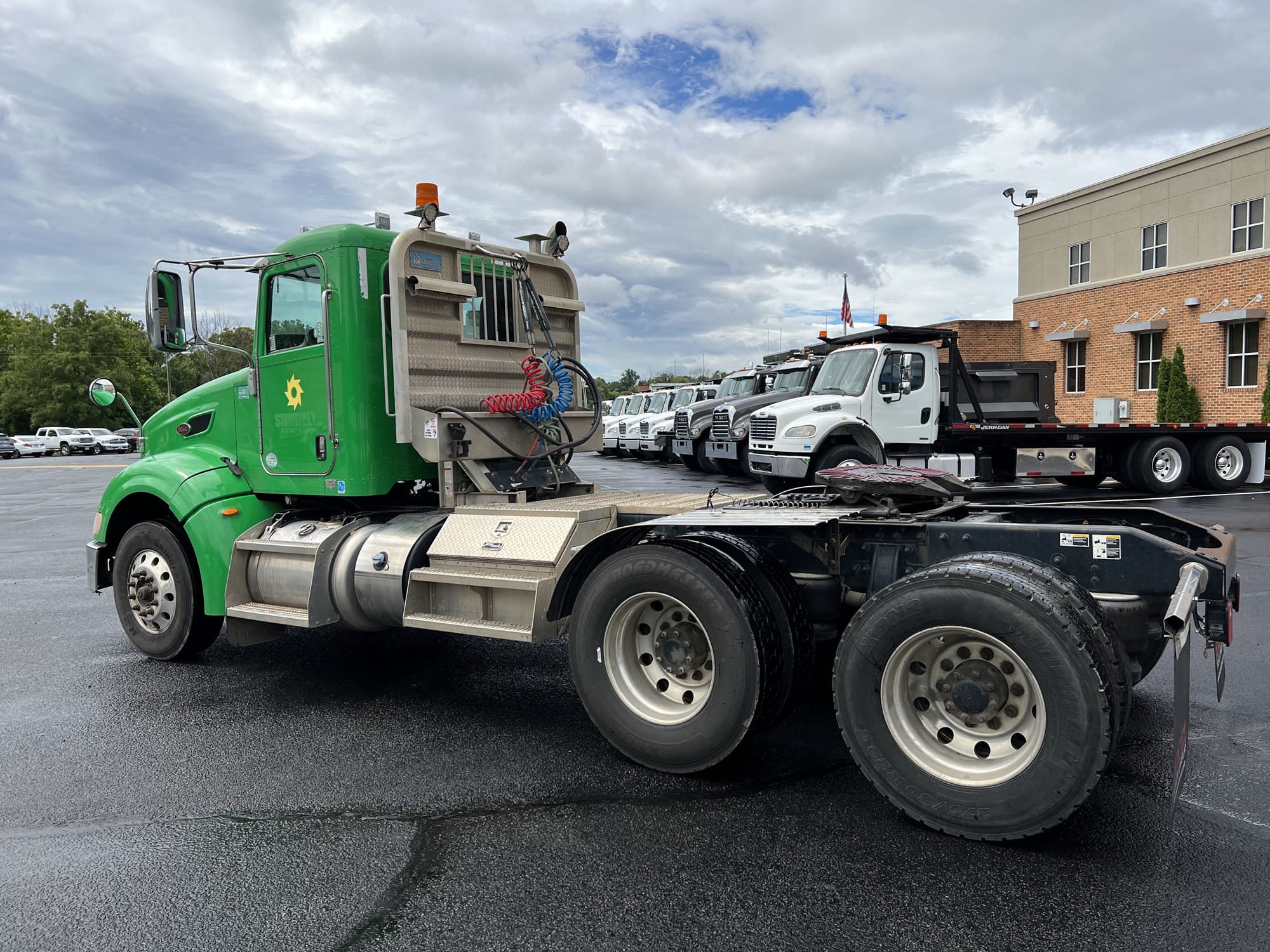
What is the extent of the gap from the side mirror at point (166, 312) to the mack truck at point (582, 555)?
0.02 meters

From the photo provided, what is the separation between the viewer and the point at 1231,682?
17.1ft

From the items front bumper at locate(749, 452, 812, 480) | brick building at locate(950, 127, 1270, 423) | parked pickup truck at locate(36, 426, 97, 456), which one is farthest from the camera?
parked pickup truck at locate(36, 426, 97, 456)

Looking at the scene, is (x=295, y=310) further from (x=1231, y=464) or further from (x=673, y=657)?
(x=1231, y=464)

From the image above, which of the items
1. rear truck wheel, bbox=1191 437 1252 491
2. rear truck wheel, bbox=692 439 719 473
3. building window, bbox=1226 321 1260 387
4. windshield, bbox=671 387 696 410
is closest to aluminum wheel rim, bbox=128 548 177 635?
rear truck wheel, bbox=692 439 719 473

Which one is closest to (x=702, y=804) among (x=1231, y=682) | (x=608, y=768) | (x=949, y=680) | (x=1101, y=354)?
(x=608, y=768)

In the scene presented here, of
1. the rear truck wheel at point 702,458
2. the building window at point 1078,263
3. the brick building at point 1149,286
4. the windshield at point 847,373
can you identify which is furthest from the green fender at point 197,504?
the building window at point 1078,263

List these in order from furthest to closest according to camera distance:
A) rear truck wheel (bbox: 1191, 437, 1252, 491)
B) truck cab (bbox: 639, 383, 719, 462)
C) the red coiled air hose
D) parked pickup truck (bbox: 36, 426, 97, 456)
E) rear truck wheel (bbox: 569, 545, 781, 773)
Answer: parked pickup truck (bbox: 36, 426, 97, 456) < truck cab (bbox: 639, 383, 719, 462) < rear truck wheel (bbox: 1191, 437, 1252, 491) < the red coiled air hose < rear truck wheel (bbox: 569, 545, 781, 773)

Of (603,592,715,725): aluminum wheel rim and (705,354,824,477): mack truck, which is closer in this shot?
(603,592,715,725): aluminum wheel rim

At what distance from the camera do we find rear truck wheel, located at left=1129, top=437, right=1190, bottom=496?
16.2 m

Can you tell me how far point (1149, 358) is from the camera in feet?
88.2

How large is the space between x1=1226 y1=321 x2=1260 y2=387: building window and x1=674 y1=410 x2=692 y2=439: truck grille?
576 inches

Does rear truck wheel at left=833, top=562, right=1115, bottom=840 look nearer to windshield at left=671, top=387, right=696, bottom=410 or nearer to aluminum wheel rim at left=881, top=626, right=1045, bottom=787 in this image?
aluminum wheel rim at left=881, top=626, right=1045, bottom=787

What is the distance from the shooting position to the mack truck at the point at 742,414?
18.7 m

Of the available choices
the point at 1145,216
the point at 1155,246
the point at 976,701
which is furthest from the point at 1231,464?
the point at 976,701
